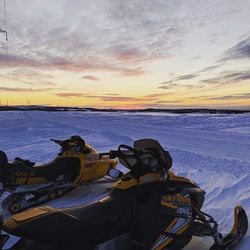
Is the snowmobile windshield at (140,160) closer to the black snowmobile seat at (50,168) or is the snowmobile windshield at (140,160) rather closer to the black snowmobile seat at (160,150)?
the black snowmobile seat at (160,150)

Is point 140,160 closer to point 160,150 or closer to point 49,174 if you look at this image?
point 160,150

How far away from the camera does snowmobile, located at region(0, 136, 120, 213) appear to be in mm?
5309

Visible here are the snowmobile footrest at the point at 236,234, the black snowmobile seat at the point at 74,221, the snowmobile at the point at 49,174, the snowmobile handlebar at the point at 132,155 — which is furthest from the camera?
the snowmobile at the point at 49,174

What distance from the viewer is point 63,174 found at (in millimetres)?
5863

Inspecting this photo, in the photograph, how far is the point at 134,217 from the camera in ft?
10.0

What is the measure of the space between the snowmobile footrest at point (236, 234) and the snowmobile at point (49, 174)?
199 cm

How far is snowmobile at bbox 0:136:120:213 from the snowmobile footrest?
199 centimetres

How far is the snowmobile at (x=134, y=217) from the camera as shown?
8.62 ft

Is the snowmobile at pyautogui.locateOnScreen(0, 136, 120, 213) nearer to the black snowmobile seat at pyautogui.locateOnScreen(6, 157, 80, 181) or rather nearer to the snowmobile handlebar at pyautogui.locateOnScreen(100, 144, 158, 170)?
the black snowmobile seat at pyautogui.locateOnScreen(6, 157, 80, 181)

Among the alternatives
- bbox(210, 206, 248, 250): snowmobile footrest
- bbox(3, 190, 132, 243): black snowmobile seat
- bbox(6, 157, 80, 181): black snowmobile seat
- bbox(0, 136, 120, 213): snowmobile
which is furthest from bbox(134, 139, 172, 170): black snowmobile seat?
bbox(6, 157, 80, 181): black snowmobile seat

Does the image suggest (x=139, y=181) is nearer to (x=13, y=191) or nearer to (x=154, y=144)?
(x=154, y=144)

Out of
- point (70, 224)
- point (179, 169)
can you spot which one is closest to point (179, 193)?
point (70, 224)

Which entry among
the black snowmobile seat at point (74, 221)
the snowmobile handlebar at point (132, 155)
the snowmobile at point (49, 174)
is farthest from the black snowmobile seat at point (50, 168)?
the black snowmobile seat at point (74, 221)

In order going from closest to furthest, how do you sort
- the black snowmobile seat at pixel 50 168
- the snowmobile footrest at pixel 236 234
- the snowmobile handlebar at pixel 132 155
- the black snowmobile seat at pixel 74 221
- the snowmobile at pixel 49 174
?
the black snowmobile seat at pixel 74 221
the snowmobile handlebar at pixel 132 155
the snowmobile footrest at pixel 236 234
the snowmobile at pixel 49 174
the black snowmobile seat at pixel 50 168
